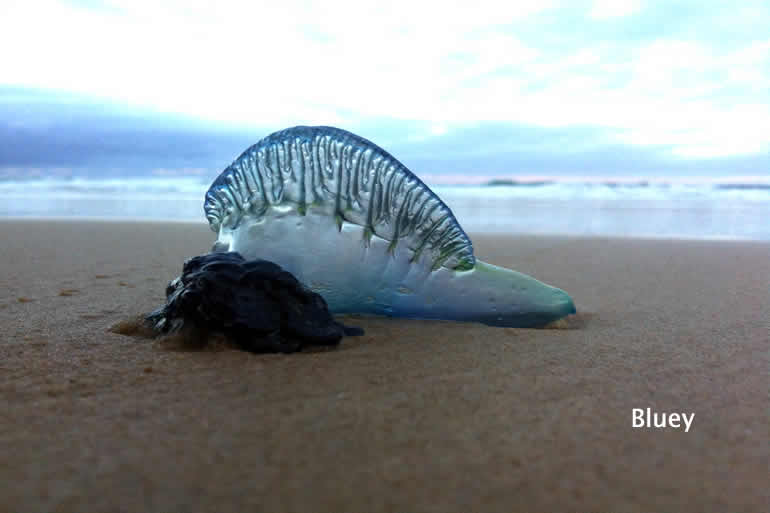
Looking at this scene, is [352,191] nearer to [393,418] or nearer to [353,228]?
[353,228]

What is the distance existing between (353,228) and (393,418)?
1.03 meters

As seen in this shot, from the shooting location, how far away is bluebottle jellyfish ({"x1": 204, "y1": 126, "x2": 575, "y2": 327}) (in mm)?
2373

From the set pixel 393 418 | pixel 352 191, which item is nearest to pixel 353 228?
pixel 352 191

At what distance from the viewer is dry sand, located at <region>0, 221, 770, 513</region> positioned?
121cm

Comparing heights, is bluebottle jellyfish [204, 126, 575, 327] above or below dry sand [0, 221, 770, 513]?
above

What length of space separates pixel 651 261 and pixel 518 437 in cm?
388

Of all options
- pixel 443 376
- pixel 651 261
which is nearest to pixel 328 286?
pixel 443 376

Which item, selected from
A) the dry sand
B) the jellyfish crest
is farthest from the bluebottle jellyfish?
the dry sand

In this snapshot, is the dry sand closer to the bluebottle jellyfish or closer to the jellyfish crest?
the bluebottle jellyfish

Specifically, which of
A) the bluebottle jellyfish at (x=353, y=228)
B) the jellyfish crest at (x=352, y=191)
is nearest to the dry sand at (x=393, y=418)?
the bluebottle jellyfish at (x=353, y=228)

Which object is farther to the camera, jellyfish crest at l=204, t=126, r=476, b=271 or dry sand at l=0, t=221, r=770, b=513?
jellyfish crest at l=204, t=126, r=476, b=271

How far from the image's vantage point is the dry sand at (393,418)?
121 cm

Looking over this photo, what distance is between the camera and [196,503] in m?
1.16

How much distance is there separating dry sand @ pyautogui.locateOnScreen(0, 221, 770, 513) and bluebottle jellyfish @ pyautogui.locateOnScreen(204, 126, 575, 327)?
0.15 meters
